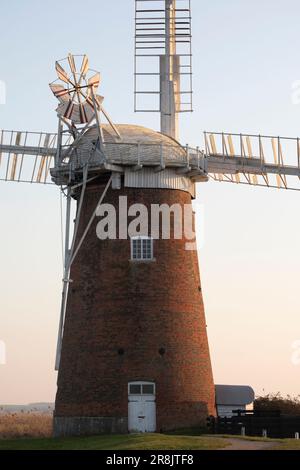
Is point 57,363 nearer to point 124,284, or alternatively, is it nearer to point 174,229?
point 124,284

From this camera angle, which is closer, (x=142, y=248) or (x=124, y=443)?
(x=124, y=443)

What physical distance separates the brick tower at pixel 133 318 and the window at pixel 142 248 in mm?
40

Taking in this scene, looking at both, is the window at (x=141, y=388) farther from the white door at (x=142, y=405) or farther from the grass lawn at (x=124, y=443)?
the grass lawn at (x=124, y=443)

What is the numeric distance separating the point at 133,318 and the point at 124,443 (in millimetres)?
7468


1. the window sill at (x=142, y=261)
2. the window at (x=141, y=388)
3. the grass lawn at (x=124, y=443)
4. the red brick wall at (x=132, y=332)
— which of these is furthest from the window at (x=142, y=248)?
the grass lawn at (x=124, y=443)

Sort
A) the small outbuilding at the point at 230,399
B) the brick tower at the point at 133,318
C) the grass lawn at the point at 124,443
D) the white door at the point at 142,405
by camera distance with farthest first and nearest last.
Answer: the small outbuilding at the point at 230,399 → the brick tower at the point at 133,318 → the white door at the point at 142,405 → the grass lawn at the point at 124,443

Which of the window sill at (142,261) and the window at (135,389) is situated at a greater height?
the window sill at (142,261)

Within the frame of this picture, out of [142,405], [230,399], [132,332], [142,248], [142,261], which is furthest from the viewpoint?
[230,399]

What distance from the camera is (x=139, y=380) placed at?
38531mm

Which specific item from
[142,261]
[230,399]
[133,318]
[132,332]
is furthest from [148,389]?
[230,399]

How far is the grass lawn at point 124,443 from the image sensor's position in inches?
1215

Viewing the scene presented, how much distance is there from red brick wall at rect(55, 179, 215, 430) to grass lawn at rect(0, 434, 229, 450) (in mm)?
2599

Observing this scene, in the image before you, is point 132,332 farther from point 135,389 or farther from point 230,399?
point 230,399

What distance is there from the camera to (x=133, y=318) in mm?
39094
